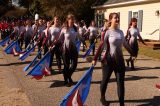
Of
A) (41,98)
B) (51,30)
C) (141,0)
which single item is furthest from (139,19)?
(41,98)

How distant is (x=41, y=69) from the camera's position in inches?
465

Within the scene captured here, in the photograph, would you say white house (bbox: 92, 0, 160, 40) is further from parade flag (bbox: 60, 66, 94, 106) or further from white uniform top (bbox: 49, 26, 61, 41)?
parade flag (bbox: 60, 66, 94, 106)

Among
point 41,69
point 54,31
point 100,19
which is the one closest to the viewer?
point 41,69

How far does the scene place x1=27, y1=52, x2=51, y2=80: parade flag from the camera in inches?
459

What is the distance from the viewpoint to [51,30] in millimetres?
13148

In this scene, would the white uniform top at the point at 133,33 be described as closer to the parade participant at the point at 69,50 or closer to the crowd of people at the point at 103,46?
the crowd of people at the point at 103,46

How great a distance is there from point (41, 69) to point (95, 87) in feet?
6.66

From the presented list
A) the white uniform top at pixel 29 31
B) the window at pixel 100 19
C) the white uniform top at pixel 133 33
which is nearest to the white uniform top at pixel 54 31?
the white uniform top at pixel 133 33

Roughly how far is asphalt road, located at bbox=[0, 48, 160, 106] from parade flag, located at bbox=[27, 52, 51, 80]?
201 millimetres

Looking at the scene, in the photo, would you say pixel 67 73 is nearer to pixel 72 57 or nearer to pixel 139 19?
pixel 72 57

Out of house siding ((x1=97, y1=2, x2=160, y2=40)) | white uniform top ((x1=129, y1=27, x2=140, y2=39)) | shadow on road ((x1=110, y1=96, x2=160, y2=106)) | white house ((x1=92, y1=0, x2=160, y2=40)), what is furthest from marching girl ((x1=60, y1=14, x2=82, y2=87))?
house siding ((x1=97, y1=2, x2=160, y2=40))

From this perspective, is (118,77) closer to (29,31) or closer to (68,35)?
(68,35)

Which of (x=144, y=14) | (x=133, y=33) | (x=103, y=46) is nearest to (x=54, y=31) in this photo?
(x=133, y=33)

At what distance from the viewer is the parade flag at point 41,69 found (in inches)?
459
